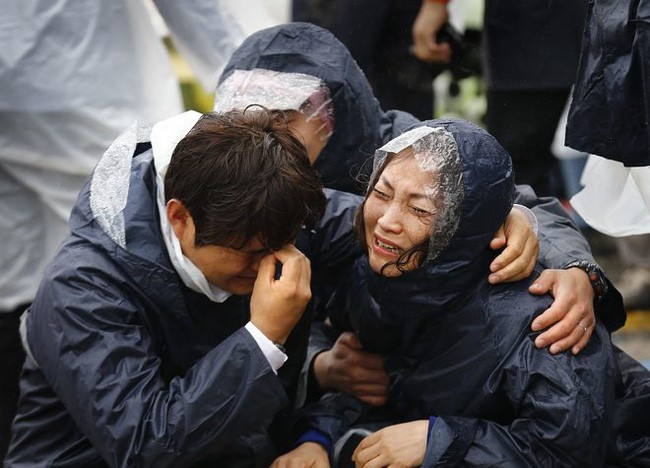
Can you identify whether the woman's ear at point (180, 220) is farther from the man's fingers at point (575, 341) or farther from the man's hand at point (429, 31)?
the man's hand at point (429, 31)

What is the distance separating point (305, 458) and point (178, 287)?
55 centimetres

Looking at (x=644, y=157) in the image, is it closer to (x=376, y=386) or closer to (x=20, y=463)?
(x=376, y=386)

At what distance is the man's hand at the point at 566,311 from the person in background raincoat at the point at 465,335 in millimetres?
28

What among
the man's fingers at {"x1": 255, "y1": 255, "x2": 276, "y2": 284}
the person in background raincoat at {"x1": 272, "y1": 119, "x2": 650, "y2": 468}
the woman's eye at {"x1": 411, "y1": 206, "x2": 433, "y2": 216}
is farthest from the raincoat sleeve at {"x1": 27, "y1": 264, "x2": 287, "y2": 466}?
the woman's eye at {"x1": 411, "y1": 206, "x2": 433, "y2": 216}

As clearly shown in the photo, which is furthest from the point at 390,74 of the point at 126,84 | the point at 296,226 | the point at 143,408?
the point at 143,408

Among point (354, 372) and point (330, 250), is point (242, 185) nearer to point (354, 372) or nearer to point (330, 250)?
point (330, 250)

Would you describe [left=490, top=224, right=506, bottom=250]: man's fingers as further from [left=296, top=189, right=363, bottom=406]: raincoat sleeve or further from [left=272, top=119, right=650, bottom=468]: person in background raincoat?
[left=296, top=189, right=363, bottom=406]: raincoat sleeve

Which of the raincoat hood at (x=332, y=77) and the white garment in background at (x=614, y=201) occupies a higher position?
the raincoat hood at (x=332, y=77)

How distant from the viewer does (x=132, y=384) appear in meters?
2.54

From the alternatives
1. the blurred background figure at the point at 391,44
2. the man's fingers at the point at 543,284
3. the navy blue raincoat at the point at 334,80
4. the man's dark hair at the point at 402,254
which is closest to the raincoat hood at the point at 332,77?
the navy blue raincoat at the point at 334,80

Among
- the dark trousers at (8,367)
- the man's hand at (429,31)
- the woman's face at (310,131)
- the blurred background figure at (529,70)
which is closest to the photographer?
the woman's face at (310,131)

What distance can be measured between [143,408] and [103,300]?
0.27 metres

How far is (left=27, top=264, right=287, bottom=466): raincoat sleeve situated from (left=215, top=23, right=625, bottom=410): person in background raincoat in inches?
22.1

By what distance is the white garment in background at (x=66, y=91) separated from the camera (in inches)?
142
